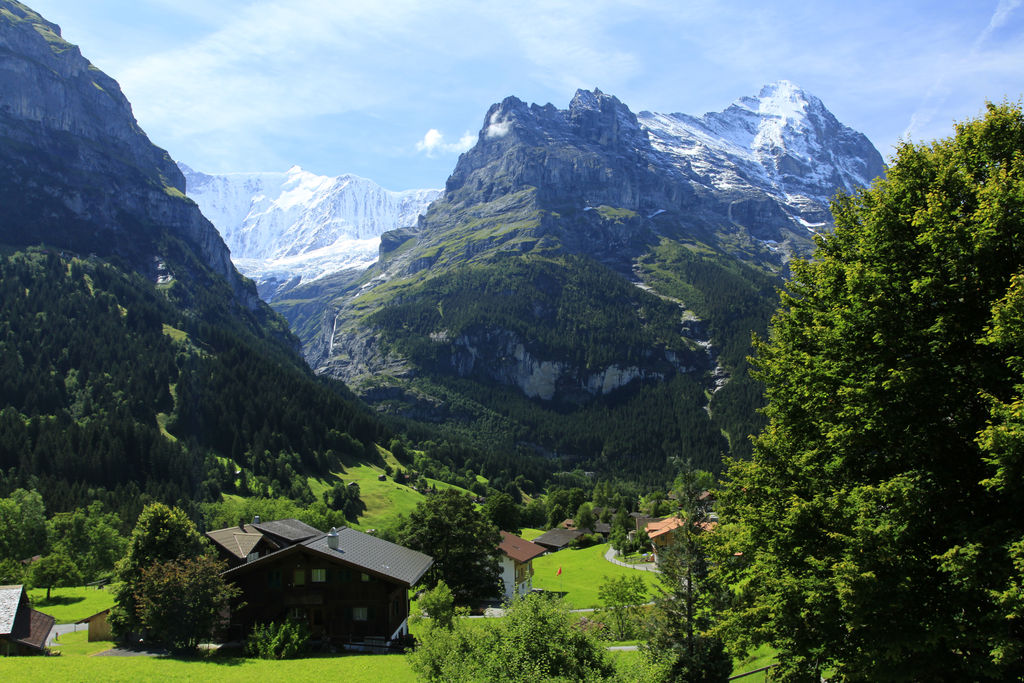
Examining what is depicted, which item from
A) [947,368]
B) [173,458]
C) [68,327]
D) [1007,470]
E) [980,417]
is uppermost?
[68,327]

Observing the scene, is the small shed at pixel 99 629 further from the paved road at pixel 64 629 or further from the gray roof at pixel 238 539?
the gray roof at pixel 238 539

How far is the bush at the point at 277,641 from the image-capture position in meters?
37.5

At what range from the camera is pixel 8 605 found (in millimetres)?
38562

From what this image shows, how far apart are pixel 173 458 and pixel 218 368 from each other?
46715mm

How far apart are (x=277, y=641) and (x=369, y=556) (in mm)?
8730

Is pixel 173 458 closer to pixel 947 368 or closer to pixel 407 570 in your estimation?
pixel 407 570

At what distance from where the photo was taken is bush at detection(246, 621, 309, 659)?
37531mm

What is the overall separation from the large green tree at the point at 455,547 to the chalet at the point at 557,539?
53.0 meters

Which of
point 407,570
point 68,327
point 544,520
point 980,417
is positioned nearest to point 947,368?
point 980,417

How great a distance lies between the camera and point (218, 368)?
160750mm

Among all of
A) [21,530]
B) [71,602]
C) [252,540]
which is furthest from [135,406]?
[252,540]

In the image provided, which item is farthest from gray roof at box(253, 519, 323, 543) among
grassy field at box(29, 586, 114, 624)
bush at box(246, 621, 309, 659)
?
bush at box(246, 621, 309, 659)

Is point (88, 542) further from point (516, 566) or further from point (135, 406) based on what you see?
point (135, 406)

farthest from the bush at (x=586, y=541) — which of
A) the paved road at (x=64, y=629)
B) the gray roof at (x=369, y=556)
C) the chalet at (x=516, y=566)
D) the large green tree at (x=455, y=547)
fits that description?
the paved road at (x=64, y=629)
